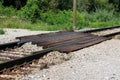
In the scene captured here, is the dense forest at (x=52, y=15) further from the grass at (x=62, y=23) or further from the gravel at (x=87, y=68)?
the gravel at (x=87, y=68)

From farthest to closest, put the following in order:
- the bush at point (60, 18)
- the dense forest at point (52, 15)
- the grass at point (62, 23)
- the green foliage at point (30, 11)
A: 1. the green foliage at point (30, 11)
2. the bush at point (60, 18)
3. the dense forest at point (52, 15)
4. the grass at point (62, 23)

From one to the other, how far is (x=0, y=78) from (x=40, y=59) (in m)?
2.65

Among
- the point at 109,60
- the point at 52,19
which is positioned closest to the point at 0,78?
the point at 109,60

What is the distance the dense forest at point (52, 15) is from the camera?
26.2 meters

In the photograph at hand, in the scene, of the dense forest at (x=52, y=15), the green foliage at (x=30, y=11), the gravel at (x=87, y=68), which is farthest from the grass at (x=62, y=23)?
the gravel at (x=87, y=68)

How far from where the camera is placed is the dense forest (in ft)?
86.1

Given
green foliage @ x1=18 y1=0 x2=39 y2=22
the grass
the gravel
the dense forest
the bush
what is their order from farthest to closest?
green foliage @ x1=18 y1=0 x2=39 y2=22 < the bush < the dense forest < the grass < the gravel

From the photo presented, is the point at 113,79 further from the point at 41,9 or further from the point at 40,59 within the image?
the point at 41,9

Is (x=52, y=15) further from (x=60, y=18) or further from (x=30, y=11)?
(x=30, y=11)

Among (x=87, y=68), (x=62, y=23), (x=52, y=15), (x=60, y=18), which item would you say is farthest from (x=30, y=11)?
(x=87, y=68)

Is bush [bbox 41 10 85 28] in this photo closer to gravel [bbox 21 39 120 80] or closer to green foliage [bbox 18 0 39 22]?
green foliage [bbox 18 0 39 22]

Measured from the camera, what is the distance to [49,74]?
26.9 feet

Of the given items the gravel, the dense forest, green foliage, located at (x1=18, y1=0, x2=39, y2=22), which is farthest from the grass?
the gravel

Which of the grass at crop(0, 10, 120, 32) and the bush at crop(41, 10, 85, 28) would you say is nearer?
the grass at crop(0, 10, 120, 32)
